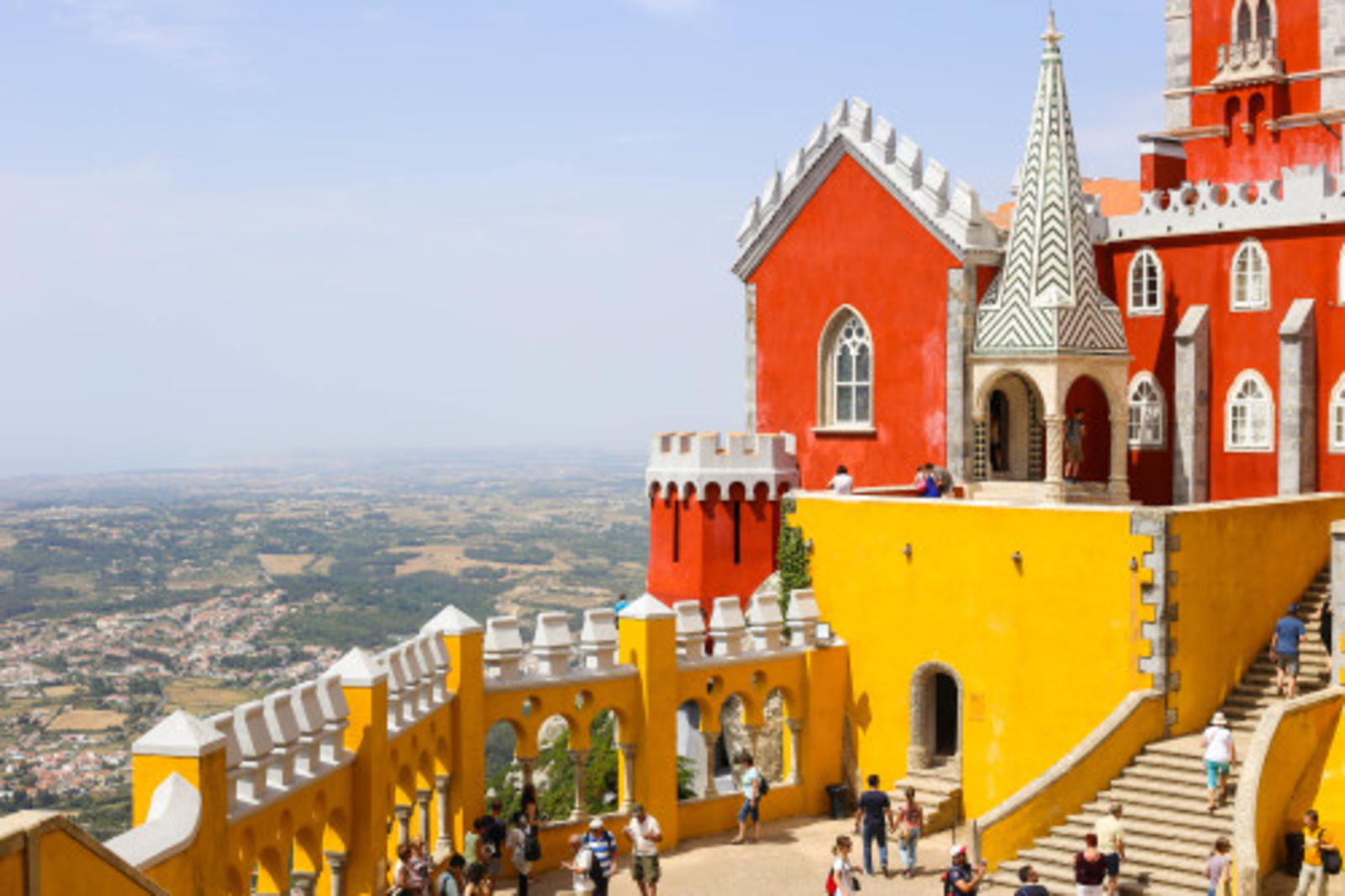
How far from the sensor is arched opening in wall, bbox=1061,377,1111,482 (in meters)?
31.7

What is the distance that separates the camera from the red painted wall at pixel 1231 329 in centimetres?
2920

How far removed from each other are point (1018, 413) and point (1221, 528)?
24.6ft

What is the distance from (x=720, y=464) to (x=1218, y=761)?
1331 cm

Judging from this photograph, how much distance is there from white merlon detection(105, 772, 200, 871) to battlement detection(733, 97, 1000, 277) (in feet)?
65.1

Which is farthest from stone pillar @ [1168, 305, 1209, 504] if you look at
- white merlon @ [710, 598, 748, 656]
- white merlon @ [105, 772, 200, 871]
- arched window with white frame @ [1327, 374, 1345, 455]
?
white merlon @ [105, 772, 200, 871]

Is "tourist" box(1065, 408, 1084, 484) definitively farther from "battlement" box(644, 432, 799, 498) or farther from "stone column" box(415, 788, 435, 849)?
"stone column" box(415, 788, 435, 849)

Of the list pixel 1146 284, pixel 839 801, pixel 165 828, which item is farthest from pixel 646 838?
pixel 1146 284

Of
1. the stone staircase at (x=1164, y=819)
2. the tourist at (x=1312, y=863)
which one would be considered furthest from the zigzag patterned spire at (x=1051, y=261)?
the tourist at (x=1312, y=863)

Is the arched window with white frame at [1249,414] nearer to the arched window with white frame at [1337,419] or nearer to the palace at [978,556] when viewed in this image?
the palace at [978,556]

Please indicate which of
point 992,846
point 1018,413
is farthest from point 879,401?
point 992,846

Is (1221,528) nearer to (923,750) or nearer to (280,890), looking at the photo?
(923,750)

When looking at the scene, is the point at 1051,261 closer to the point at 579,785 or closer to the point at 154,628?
the point at 579,785

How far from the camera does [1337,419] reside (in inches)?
1148

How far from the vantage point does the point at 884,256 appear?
32.0m
